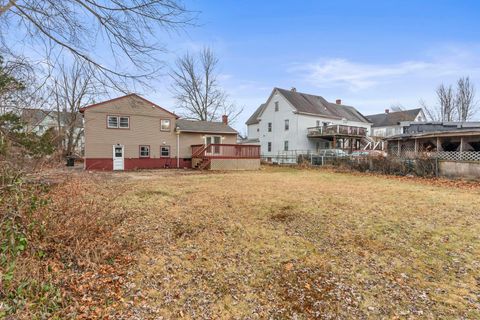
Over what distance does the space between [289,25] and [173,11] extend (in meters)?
9.12

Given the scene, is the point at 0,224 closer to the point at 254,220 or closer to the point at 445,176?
the point at 254,220

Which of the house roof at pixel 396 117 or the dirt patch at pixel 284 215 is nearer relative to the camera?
the dirt patch at pixel 284 215

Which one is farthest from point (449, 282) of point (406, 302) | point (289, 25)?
point (289, 25)

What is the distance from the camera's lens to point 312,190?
9.57 meters

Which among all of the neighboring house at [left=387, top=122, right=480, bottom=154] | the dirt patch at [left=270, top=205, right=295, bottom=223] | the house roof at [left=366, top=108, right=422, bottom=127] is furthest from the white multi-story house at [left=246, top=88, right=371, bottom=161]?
the dirt patch at [left=270, top=205, right=295, bottom=223]

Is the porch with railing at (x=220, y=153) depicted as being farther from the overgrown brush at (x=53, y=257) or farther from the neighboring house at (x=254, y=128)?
the overgrown brush at (x=53, y=257)

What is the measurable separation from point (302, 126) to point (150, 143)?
16089 millimetres

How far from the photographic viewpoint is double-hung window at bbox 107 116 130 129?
17781 millimetres

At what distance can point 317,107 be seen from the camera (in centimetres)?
2964

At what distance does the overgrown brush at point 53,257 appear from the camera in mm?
2797

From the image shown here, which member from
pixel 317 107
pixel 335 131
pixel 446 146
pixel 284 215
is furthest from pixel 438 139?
pixel 317 107

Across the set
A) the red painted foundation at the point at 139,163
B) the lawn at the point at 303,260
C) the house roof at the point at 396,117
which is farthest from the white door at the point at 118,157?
the house roof at the point at 396,117

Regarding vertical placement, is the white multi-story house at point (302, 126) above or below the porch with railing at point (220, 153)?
above

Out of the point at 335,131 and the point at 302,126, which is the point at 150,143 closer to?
the point at 302,126
